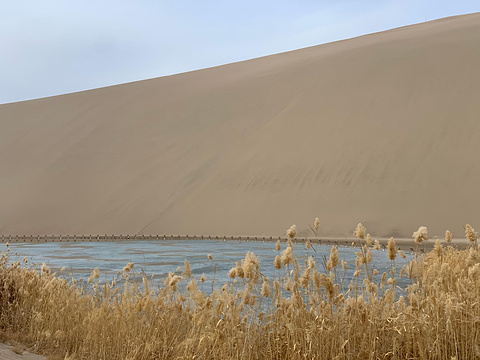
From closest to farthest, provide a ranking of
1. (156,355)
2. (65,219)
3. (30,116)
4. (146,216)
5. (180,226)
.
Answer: (156,355), (180,226), (146,216), (65,219), (30,116)

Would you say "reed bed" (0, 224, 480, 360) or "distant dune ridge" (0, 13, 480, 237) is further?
"distant dune ridge" (0, 13, 480, 237)

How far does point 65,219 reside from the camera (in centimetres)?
4241

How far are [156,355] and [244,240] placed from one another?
1090 inches

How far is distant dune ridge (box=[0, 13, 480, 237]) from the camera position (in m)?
33.5

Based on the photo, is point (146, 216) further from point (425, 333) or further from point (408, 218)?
point (425, 333)

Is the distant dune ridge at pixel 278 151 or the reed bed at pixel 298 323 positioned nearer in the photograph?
the reed bed at pixel 298 323

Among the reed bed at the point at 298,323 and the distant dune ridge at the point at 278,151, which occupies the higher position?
the distant dune ridge at the point at 278,151

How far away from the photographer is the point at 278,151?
133 ft

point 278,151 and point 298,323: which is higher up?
point 278,151

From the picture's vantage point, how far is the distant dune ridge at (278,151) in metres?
33.5

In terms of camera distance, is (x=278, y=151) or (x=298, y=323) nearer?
(x=298, y=323)

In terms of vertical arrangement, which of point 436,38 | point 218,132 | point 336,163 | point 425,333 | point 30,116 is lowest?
point 425,333

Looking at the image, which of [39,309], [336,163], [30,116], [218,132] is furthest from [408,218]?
[30,116]

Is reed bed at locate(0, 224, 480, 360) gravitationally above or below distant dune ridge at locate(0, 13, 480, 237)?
below
